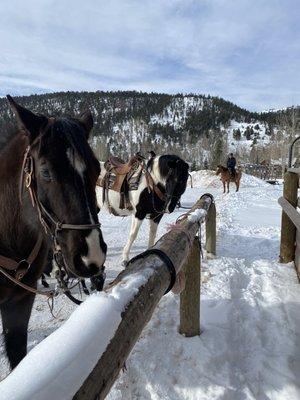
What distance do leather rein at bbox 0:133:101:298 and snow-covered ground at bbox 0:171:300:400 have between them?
1133 mm

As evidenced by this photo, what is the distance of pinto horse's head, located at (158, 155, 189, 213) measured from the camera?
6270 mm

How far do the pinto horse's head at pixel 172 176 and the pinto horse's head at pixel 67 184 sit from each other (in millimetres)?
4186

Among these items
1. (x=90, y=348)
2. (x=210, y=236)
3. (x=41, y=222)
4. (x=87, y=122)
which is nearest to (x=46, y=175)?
(x=41, y=222)

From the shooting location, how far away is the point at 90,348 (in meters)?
1.06

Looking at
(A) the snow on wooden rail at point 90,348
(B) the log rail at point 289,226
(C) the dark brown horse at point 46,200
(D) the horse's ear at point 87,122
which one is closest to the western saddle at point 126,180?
(B) the log rail at point 289,226

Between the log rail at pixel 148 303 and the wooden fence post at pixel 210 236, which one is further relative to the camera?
the wooden fence post at pixel 210 236

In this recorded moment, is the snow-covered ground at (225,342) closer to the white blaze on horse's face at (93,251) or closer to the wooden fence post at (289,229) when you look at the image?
the wooden fence post at (289,229)

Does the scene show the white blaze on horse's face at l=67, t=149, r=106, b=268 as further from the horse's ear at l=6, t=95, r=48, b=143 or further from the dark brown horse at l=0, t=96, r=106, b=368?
the horse's ear at l=6, t=95, r=48, b=143

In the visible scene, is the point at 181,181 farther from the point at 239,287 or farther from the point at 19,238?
the point at 19,238

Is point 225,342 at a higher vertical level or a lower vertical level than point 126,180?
lower

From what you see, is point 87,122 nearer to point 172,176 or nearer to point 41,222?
point 41,222

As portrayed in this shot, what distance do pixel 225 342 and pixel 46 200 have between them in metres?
2.20

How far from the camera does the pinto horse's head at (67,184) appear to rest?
1.92 metres

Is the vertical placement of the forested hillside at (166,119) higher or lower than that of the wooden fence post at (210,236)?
higher
